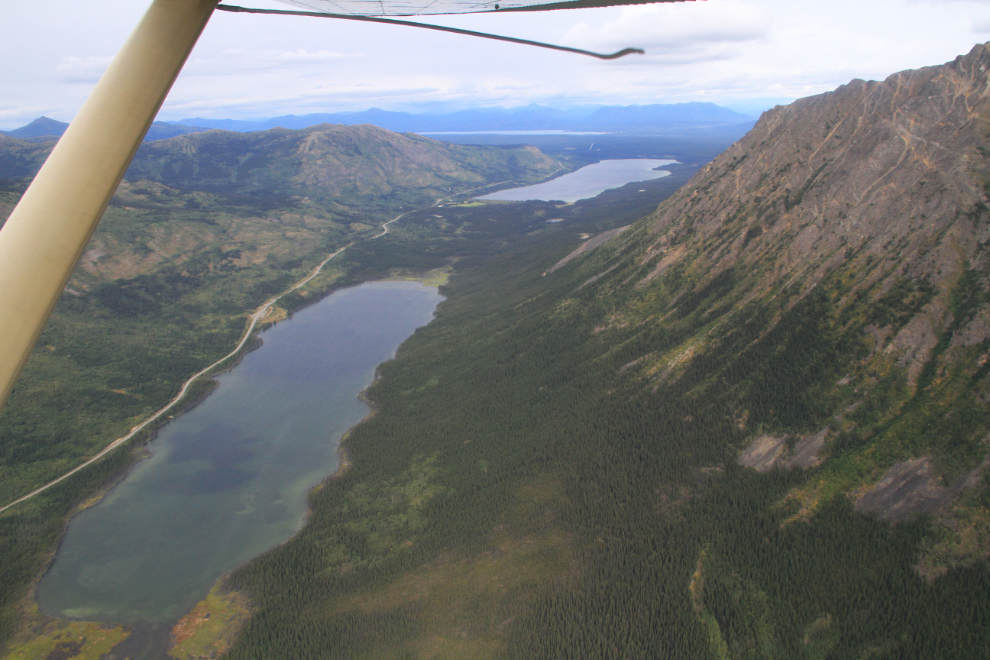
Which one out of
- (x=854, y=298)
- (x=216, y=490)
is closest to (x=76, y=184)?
(x=854, y=298)

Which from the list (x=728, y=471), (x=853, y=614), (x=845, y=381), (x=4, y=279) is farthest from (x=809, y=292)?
(x=4, y=279)

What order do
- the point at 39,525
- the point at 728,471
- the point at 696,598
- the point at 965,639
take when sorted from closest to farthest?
the point at 965,639 → the point at 696,598 → the point at 728,471 → the point at 39,525

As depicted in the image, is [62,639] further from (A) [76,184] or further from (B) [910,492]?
(B) [910,492]

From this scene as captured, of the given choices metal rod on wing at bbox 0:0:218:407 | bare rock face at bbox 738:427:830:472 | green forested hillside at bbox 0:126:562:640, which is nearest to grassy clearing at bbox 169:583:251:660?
green forested hillside at bbox 0:126:562:640

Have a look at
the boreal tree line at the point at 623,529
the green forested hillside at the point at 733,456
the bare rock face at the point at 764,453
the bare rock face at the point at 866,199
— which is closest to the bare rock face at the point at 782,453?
the bare rock face at the point at 764,453

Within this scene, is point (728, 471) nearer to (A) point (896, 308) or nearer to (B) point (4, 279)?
(A) point (896, 308)

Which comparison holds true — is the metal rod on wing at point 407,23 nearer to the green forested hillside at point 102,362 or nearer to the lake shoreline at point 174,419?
the lake shoreline at point 174,419
